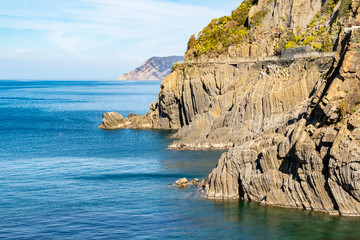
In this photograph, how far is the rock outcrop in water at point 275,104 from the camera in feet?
147

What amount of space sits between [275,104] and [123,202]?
3839 cm

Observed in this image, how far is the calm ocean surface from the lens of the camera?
43562 mm

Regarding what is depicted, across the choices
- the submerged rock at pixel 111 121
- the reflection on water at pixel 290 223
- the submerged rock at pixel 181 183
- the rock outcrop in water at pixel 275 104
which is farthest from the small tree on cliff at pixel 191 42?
the reflection on water at pixel 290 223

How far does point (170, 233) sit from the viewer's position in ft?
142

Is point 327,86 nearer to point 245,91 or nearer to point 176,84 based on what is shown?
point 245,91

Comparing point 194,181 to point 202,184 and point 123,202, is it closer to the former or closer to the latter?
point 202,184

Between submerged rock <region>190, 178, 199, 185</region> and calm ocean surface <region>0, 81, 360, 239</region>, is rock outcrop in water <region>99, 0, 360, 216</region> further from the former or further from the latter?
submerged rock <region>190, 178, 199, 185</region>

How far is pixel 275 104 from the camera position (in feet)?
274

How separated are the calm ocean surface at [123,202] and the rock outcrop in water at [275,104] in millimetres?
2546

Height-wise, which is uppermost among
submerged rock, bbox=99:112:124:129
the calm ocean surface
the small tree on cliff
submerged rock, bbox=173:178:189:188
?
the small tree on cliff

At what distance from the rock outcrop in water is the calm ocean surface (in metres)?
2.55

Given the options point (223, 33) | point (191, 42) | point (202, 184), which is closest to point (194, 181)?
point (202, 184)

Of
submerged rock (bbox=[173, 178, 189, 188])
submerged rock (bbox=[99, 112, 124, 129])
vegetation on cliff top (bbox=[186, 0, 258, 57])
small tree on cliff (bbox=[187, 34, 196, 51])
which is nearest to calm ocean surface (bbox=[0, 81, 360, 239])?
submerged rock (bbox=[173, 178, 189, 188])

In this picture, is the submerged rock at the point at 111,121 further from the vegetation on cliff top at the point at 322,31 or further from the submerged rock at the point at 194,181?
the submerged rock at the point at 194,181
